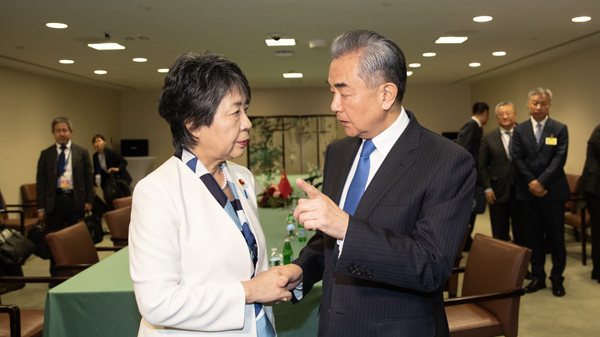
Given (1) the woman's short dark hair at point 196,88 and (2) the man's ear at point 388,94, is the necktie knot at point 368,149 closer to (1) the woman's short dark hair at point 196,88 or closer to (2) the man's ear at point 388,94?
(2) the man's ear at point 388,94

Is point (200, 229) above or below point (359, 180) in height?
below

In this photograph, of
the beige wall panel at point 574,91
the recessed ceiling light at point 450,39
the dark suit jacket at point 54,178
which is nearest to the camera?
the dark suit jacket at point 54,178

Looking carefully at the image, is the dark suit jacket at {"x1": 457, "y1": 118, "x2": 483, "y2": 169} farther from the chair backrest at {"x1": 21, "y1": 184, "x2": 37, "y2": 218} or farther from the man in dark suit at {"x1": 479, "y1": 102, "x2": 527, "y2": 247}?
the chair backrest at {"x1": 21, "y1": 184, "x2": 37, "y2": 218}

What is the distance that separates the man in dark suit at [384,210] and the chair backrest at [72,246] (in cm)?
237

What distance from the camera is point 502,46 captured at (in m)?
7.56

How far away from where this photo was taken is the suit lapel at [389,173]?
4.62 feet

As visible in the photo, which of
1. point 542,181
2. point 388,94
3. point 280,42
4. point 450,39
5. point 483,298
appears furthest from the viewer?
point 450,39

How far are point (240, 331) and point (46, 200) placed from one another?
17.1ft

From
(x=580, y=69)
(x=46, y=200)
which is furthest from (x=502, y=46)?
(x=46, y=200)

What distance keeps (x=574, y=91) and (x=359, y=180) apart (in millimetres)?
8456

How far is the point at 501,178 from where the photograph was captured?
17.9 ft

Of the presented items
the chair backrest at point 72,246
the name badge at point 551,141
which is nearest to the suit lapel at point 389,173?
the chair backrest at point 72,246

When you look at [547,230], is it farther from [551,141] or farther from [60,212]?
[60,212]

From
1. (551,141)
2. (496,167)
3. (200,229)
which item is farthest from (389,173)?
(496,167)
